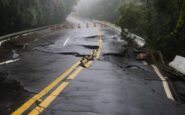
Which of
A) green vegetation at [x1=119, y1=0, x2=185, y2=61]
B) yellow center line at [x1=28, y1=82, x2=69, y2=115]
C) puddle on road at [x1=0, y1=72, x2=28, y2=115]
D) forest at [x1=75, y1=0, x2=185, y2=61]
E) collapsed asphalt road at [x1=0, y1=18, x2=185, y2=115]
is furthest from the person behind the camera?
forest at [x1=75, y1=0, x2=185, y2=61]

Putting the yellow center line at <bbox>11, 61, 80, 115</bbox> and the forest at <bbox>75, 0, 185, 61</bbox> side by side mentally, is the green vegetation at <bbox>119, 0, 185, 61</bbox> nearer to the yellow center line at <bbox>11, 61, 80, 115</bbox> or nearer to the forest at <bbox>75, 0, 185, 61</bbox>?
the forest at <bbox>75, 0, 185, 61</bbox>

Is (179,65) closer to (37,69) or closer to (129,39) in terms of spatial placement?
(37,69)

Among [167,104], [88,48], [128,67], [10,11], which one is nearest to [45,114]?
[167,104]

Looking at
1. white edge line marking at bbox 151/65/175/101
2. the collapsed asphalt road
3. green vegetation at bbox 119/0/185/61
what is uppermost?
green vegetation at bbox 119/0/185/61

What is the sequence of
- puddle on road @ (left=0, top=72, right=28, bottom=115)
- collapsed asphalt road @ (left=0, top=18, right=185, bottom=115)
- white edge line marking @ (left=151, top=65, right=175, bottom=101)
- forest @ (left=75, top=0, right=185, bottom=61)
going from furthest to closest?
forest @ (left=75, top=0, right=185, bottom=61) < white edge line marking @ (left=151, top=65, right=175, bottom=101) < collapsed asphalt road @ (left=0, top=18, right=185, bottom=115) < puddle on road @ (left=0, top=72, right=28, bottom=115)

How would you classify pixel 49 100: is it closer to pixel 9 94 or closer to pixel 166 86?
pixel 9 94

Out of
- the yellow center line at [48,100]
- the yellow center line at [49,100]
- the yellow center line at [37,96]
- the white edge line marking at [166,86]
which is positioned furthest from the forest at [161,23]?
the yellow center line at [48,100]

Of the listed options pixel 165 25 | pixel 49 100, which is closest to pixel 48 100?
pixel 49 100

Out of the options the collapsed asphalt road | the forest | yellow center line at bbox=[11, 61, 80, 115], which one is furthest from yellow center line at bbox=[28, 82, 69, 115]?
the forest

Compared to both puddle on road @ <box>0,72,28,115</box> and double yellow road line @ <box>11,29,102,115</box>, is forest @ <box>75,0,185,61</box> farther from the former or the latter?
puddle on road @ <box>0,72,28,115</box>

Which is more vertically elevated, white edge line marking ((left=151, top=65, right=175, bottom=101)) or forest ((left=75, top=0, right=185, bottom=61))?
forest ((left=75, top=0, right=185, bottom=61))

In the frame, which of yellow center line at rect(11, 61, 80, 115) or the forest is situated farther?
the forest

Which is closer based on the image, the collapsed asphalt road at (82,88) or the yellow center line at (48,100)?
the yellow center line at (48,100)

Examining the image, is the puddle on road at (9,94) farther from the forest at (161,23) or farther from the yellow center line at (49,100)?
the forest at (161,23)
